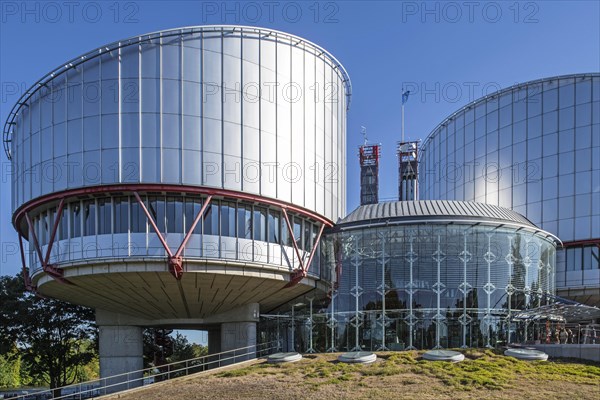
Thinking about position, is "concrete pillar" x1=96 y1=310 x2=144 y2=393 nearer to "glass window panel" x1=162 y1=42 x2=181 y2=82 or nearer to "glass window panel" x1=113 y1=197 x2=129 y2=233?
"glass window panel" x1=113 y1=197 x2=129 y2=233

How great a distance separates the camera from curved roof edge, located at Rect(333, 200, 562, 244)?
37688 millimetres

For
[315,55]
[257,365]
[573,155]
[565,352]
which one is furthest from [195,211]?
[573,155]

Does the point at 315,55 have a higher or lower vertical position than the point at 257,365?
higher

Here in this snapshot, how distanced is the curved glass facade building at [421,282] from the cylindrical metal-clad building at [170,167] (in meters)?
4.12

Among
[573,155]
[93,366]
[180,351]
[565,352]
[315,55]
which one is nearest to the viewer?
[565,352]

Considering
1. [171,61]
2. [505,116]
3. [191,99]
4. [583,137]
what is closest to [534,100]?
[505,116]

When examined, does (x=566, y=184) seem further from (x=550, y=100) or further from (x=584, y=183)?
(x=550, y=100)

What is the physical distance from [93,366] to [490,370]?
77.8 m

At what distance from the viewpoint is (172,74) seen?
32.5m

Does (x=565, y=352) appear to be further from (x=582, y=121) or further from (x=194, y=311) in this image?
(x=582, y=121)

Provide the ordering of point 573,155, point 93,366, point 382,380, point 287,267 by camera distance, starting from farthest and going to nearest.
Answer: point 93,366
point 573,155
point 287,267
point 382,380

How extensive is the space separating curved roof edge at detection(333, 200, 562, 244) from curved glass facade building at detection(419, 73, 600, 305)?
1237cm

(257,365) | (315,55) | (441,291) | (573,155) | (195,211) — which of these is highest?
(315,55)

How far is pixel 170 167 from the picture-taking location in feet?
104
